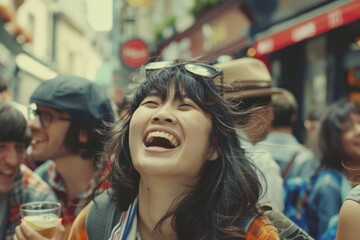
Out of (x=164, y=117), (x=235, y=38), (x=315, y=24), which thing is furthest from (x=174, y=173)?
(x=235, y=38)

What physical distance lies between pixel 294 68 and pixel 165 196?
7090 millimetres

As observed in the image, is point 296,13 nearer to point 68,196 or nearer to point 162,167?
point 68,196

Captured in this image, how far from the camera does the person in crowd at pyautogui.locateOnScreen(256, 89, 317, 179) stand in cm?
354

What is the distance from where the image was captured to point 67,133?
110 inches

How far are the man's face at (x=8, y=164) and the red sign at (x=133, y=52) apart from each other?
1267cm

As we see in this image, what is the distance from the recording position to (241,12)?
31.7 ft

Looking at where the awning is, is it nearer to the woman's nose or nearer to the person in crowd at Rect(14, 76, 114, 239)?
the person in crowd at Rect(14, 76, 114, 239)

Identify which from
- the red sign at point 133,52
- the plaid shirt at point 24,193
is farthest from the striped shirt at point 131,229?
the red sign at point 133,52

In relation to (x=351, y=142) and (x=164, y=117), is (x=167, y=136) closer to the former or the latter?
(x=164, y=117)

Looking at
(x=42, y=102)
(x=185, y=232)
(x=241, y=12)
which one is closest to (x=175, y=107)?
(x=185, y=232)

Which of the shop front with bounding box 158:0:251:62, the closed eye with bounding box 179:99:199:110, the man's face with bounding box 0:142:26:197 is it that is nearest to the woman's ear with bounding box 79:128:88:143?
the man's face with bounding box 0:142:26:197

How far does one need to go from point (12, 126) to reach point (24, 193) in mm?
350

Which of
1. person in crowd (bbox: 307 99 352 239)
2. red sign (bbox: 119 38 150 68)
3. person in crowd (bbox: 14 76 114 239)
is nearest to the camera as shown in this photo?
person in crowd (bbox: 14 76 114 239)

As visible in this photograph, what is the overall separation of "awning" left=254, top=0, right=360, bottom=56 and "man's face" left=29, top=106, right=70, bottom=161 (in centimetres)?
390
